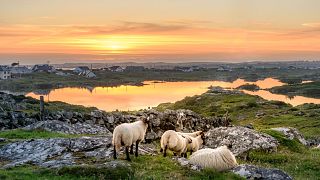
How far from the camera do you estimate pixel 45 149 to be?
66.7 feet

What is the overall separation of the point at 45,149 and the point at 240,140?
12.4m

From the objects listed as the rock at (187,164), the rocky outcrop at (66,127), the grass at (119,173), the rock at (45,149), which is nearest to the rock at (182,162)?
the rock at (187,164)

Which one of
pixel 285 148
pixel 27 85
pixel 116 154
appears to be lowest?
pixel 27 85

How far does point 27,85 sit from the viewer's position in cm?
18138

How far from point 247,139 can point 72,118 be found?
15.1 m

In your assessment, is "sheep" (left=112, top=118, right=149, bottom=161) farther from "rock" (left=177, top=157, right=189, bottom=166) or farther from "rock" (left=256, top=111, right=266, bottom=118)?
"rock" (left=256, top=111, right=266, bottom=118)

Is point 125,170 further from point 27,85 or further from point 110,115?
point 27,85

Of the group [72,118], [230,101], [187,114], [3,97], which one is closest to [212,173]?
[72,118]

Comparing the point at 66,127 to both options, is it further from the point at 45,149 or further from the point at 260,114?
the point at 260,114

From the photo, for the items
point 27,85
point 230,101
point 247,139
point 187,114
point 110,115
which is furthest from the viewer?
point 27,85

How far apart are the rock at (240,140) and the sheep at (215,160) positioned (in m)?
7.97

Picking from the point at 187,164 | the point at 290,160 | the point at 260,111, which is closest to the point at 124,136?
the point at 187,164

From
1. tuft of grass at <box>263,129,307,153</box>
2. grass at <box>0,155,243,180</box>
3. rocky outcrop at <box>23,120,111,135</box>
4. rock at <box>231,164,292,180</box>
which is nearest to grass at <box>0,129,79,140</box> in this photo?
rocky outcrop at <box>23,120,111,135</box>

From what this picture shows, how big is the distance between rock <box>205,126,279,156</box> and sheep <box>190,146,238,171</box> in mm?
7966
